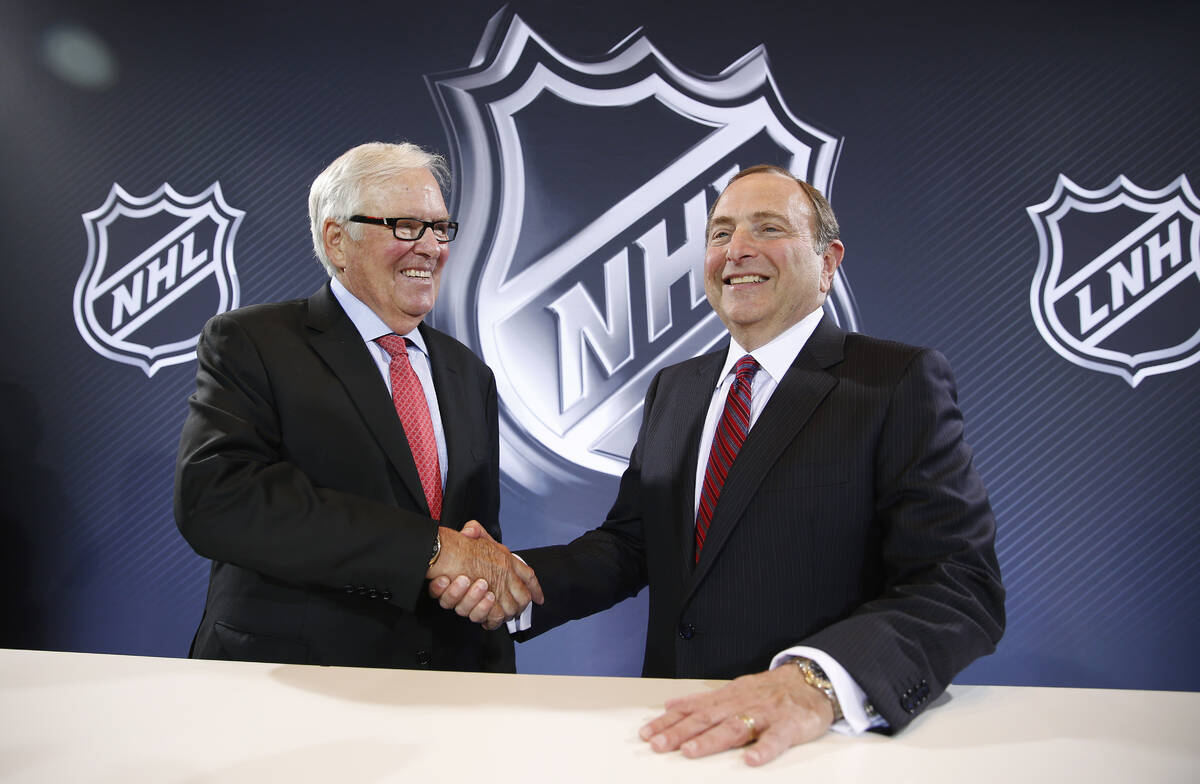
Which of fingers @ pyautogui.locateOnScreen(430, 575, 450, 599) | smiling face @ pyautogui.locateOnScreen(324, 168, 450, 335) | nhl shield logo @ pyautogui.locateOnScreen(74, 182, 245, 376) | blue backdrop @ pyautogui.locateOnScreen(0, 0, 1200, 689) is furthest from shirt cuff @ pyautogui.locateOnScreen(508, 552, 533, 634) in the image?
nhl shield logo @ pyautogui.locateOnScreen(74, 182, 245, 376)

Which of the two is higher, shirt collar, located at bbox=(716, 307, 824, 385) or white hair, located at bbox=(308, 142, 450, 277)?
white hair, located at bbox=(308, 142, 450, 277)

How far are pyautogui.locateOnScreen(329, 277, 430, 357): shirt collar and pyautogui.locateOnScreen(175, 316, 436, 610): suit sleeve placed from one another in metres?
0.45

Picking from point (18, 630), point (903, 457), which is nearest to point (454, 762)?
point (903, 457)

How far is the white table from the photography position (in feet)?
3.11

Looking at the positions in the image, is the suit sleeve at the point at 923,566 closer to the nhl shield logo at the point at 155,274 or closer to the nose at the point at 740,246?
the nose at the point at 740,246

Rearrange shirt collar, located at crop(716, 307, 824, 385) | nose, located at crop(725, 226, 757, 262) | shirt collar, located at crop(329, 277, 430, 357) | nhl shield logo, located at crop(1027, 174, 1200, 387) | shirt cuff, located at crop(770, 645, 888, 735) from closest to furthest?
shirt cuff, located at crop(770, 645, 888, 735) → shirt collar, located at crop(716, 307, 824, 385) → nose, located at crop(725, 226, 757, 262) → shirt collar, located at crop(329, 277, 430, 357) → nhl shield logo, located at crop(1027, 174, 1200, 387)

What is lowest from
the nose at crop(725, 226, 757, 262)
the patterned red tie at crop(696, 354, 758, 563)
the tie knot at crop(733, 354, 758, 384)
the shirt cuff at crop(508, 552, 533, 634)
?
the shirt cuff at crop(508, 552, 533, 634)

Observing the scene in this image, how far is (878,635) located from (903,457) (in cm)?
55

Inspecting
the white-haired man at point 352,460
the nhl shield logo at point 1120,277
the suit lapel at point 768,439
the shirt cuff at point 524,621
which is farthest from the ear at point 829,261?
the nhl shield logo at point 1120,277

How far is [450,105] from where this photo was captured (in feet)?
13.3

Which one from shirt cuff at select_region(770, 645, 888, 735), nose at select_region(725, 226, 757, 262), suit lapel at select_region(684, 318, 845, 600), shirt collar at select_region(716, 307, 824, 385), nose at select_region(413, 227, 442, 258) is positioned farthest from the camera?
nose at select_region(413, 227, 442, 258)

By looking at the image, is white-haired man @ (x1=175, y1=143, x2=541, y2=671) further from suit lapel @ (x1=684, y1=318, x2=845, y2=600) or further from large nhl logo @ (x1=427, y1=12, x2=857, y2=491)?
large nhl logo @ (x1=427, y1=12, x2=857, y2=491)

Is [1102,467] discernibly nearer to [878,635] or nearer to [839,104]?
[839,104]

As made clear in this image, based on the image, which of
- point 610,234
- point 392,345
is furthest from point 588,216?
point 392,345
